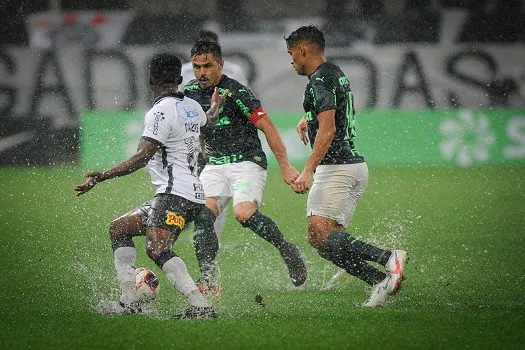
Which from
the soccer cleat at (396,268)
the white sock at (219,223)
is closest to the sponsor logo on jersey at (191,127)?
the soccer cleat at (396,268)

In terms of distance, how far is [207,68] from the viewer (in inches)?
352

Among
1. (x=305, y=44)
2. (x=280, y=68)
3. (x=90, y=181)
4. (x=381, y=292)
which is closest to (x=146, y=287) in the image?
(x=90, y=181)

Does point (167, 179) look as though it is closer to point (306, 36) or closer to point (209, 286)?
point (209, 286)

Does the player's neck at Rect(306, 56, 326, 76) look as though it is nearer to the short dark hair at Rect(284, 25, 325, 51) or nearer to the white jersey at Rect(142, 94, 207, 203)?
the short dark hair at Rect(284, 25, 325, 51)

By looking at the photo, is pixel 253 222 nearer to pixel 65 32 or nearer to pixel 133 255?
pixel 133 255

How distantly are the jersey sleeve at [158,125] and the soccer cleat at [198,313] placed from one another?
3.85 ft

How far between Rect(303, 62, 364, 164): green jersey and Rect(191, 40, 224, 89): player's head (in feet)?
3.16

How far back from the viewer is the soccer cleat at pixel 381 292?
8047 mm

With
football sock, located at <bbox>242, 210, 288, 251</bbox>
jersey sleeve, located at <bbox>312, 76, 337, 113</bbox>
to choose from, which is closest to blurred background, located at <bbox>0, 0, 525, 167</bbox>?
football sock, located at <bbox>242, 210, 288, 251</bbox>

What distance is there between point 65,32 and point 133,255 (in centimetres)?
1418

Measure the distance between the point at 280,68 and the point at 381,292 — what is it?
478 inches

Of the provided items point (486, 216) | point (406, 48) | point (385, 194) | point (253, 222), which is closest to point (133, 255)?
point (253, 222)

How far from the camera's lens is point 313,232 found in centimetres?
840

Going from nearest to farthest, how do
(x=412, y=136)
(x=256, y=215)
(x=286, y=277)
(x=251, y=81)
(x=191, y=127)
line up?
(x=191, y=127) < (x=256, y=215) < (x=286, y=277) < (x=412, y=136) < (x=251, y=81)
